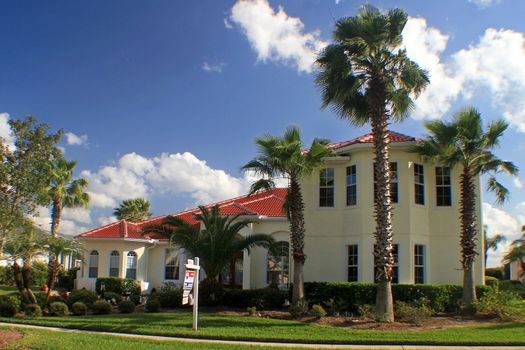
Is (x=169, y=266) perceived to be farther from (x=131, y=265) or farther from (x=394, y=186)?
(x=394, y=186)

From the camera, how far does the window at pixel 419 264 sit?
21.0 m

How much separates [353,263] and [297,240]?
3.91 metres

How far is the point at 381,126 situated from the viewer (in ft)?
58.1

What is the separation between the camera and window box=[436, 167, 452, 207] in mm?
21750

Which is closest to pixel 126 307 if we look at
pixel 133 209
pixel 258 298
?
pixel 258 298

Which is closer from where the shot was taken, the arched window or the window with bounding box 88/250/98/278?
the arched window

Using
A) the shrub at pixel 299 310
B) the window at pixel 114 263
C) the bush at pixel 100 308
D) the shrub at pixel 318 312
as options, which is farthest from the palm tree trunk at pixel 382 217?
the window at pixel 114 263

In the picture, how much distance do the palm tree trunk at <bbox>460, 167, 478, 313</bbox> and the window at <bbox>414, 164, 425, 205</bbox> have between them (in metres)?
2.05

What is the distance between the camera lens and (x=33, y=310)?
1831 centimetres

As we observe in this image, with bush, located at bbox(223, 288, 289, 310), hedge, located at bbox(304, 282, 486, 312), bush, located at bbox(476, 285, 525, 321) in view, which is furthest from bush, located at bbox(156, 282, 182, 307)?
bush, located at bbox(476, 285, 525, 321)

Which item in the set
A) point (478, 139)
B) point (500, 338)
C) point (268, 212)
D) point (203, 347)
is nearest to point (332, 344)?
point (203, 347)

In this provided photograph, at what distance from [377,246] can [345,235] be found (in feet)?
15.8

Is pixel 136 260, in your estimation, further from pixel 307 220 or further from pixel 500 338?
pixel 500 338

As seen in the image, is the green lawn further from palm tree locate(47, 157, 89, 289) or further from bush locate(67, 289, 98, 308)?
palm tree locate(47, 157, 89, 289)
